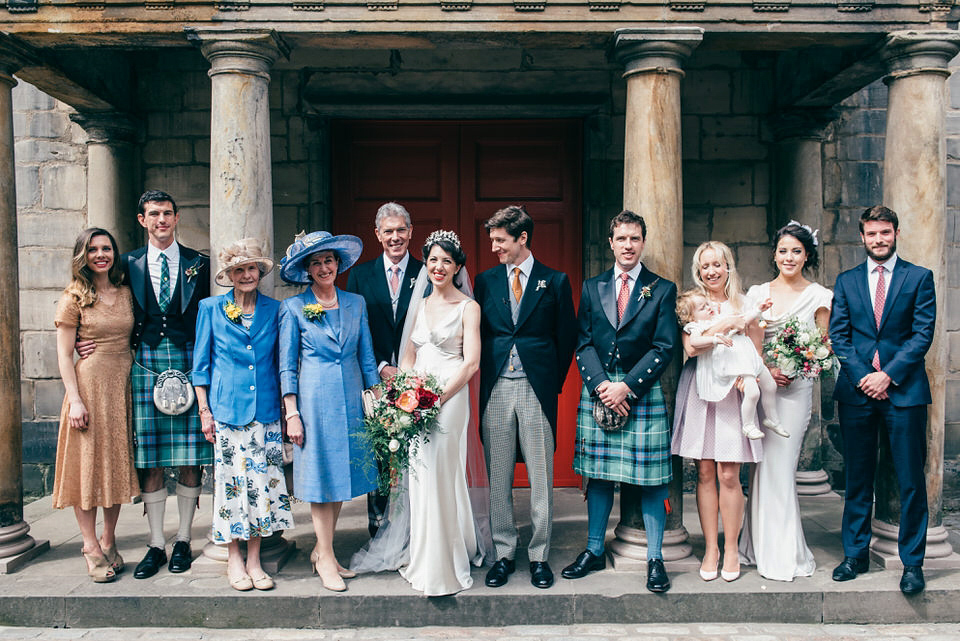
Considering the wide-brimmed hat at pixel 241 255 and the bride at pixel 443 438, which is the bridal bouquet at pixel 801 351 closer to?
the bride at pixel 443 438

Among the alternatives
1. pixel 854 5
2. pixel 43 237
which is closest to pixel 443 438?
pixel 854 5

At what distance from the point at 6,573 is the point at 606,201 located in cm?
495

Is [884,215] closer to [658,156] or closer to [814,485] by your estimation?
[658,156]

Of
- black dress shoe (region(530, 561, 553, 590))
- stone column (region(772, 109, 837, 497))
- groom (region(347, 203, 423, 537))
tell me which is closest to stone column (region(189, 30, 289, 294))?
groom (region(347, 203, 423, 537))

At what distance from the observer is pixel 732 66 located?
6.57 meters

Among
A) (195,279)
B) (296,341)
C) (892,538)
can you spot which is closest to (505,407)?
(296,341)

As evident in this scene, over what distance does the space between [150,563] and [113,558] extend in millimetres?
222

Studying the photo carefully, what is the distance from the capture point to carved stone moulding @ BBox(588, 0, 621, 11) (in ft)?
15.1

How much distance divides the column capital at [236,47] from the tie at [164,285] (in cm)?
116

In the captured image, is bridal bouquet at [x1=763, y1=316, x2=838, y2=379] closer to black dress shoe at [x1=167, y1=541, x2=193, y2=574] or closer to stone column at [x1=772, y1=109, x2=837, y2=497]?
stone column at [x1=772, y1=109, x2=837, y2=497]

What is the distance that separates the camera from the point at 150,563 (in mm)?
4406

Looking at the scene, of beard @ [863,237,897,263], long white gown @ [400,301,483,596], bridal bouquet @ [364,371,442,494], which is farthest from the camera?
beard @ [863,237,897,263]

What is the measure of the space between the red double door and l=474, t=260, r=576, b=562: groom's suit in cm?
229

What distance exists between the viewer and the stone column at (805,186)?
632cm
